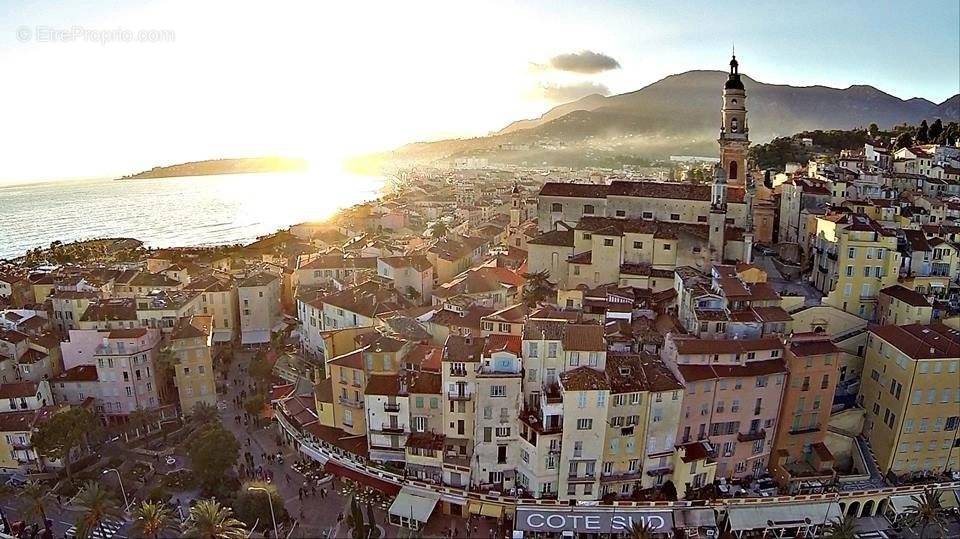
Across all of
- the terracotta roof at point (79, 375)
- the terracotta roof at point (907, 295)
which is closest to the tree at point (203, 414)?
the terracotta roof at point (79, 375)

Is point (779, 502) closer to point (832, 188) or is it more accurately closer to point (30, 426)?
point (832, 188)

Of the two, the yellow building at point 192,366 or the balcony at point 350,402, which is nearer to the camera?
the balcony at point 350,402

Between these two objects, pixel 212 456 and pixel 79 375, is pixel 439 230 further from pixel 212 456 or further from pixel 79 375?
pixel 212 456

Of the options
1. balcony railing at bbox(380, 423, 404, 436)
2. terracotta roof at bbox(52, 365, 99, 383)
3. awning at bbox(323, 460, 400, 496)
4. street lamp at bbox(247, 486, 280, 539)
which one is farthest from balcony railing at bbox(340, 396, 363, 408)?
terracotta roof at bbox(52, 365, 99, 383)

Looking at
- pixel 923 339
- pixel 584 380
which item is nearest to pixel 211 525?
pixel 584 380

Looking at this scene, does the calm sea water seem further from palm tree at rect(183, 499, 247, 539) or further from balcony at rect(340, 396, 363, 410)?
palm tree at rect(183, 499, 247, 539)

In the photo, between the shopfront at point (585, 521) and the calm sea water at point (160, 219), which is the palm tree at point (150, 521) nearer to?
the shopfront at point (585, 521)
